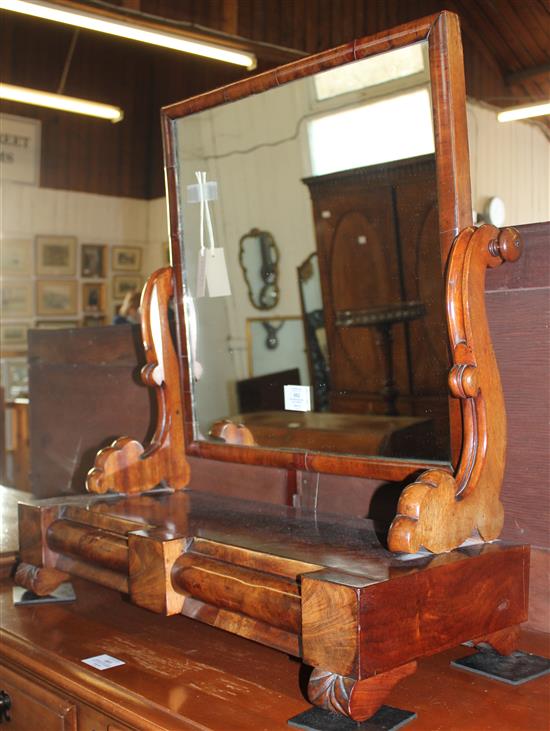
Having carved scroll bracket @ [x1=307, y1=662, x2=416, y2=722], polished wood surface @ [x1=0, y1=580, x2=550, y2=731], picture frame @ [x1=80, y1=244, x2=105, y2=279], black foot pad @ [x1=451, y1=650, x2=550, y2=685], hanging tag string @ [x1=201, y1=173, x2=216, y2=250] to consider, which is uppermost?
picture frame @ [x1=80, y1=244, x2=105, y2=279]

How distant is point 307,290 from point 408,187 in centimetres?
28

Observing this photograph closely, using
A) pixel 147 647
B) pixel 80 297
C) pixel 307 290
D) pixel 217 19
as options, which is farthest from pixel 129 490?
pixel 80 297

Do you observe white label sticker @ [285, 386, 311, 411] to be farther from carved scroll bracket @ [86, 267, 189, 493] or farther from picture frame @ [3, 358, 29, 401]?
picture frame @ [3, 358, 29, 401]

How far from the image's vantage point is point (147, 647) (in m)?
1.42

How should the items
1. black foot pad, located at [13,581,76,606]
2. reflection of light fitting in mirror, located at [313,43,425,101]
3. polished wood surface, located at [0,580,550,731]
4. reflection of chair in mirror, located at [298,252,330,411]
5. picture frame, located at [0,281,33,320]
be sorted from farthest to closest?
picture frame, located at [0,281,33,320], black foot pad, located at [13,581,76,606], reflection of chair in mirror, located at [298,252,330,411], reflection of light fitting in mirror, located at [313,43,425,101], polished wood surface, located at [0,580,550,731]

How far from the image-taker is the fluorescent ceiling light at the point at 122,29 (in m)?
3.89

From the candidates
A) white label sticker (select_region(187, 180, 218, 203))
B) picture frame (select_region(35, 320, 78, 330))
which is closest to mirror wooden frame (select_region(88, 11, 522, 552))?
white label sticker (select_region(187, 180, 218, 203))

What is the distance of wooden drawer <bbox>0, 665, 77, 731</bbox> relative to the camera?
132 centimetres

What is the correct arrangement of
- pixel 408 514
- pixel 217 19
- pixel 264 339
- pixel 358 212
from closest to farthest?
pixel 408 514 < pixel 358 212 < pixel 264 339 < pixel 217 19

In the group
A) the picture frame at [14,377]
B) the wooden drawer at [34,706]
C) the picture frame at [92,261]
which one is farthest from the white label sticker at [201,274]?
the picture frame at [92,261]

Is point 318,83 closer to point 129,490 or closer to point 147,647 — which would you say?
point 129,490

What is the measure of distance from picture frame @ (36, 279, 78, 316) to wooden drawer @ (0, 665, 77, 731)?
7.70 metres

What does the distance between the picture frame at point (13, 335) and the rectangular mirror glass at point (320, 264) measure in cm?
720

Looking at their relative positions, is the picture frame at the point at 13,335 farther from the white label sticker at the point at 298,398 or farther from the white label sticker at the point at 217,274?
the white label sticker at the point at 298,398
